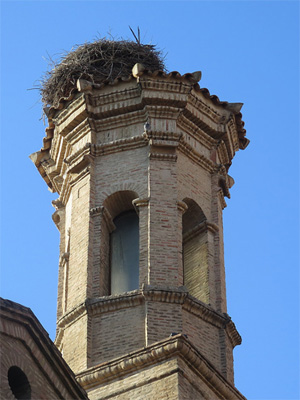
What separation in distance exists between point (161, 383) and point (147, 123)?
14.8 ft

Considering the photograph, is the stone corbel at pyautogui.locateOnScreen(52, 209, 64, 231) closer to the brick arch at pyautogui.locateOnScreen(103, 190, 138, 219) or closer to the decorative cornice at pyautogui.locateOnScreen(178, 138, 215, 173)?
the brick arch at pyautogui.locateOnScreen(103, 190, 138, 219)

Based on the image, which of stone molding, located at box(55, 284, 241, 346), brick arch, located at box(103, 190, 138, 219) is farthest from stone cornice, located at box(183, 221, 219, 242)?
Result: stone molding, located at box(55, 284, 241, 346)

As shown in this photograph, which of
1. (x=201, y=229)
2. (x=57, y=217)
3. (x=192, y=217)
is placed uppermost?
(x=57, y=217)

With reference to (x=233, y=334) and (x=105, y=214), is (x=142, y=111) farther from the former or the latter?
(x=233, y=334)

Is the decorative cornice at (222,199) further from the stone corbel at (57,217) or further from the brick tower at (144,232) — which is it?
the stone corbel at (57,217)

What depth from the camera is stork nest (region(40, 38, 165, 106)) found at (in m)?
21.6

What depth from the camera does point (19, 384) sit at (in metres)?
13.8

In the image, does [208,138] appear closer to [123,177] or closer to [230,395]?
[123,177]

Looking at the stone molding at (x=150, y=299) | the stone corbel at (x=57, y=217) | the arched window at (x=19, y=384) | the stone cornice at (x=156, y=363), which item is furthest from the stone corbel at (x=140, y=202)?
the arched window at (x=19, y=384)

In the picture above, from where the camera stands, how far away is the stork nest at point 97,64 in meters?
21.6

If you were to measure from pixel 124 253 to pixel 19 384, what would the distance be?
5874mm

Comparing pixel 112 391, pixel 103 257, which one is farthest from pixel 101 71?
pixel 112 391

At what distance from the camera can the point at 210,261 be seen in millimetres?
19328

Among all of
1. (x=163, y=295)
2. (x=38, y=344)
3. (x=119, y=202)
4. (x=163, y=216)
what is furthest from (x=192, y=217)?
(x=38, y=344)
